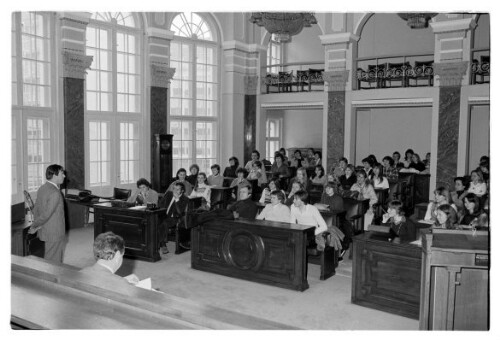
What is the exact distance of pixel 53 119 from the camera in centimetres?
1103

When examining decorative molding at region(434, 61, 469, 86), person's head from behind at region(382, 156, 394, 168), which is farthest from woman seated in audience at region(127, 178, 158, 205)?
decorative molding at region(434, 61, 469, 86)

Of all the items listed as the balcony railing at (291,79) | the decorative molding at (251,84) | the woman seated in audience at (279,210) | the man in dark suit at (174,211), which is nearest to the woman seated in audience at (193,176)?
the man in dark suit at (174,211)

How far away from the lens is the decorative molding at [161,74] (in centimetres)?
1302

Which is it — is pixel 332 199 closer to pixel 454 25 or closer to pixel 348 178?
pixel 348 178

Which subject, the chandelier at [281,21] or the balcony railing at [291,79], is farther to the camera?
the balcony railing at [291,79]

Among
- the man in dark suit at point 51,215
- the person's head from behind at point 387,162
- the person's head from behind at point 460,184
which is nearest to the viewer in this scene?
the man in dark suit at point 51,215

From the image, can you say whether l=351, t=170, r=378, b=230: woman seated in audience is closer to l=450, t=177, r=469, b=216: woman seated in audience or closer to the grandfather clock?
l=450, t=177, r=469, b=216: woman seated in audience

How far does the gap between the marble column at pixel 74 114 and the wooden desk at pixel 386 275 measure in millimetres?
7313

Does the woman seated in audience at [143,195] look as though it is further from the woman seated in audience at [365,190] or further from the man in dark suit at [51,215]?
the woman seated in audience at [365,190]

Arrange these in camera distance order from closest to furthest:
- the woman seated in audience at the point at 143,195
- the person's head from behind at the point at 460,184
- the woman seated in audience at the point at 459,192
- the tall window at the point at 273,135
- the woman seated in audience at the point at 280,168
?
the woman seated in audience at the point at 459,192
the woman seated in audience at the point at 143,195
the person's head from behind at the point at 460,184
the woman seated in audience at the point at 280,168
the tall window at the point at 273,135

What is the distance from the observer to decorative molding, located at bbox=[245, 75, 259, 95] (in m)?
15.5

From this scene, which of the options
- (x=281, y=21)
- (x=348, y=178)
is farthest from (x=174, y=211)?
(x=348, y=178)

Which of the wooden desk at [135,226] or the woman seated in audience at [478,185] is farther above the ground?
the woman seated in audience at [478,185]

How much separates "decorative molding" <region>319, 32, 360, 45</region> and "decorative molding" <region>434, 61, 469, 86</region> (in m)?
2.53
